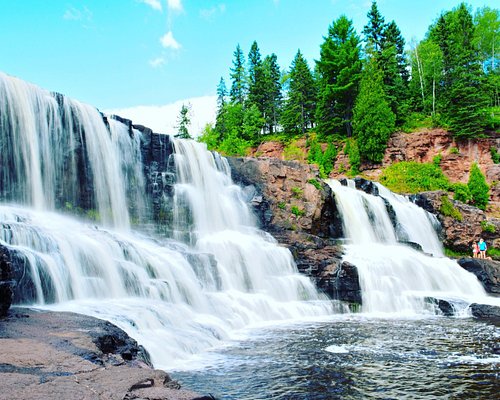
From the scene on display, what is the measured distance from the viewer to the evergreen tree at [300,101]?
5166 cm

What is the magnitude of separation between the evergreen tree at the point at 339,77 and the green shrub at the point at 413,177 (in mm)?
8382

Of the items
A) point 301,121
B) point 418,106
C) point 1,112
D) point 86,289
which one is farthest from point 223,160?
point 418,106

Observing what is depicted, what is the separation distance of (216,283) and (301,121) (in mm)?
38068

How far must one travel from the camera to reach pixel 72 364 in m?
5.70

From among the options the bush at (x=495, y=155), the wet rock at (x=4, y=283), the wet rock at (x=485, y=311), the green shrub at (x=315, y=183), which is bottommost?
the wet rock at (x=485, y=311)

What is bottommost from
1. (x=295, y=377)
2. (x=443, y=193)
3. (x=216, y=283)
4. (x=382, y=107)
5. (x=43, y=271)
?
(x=295, y=377)

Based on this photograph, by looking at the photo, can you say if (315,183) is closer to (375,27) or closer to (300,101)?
(300,101)

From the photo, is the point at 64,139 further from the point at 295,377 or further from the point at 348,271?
the point at 295,377

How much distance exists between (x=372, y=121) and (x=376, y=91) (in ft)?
10.6

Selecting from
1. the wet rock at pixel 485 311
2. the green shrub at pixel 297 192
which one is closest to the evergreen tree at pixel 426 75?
the green shrub at pixel 297 192

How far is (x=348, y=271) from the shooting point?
61.9 ft

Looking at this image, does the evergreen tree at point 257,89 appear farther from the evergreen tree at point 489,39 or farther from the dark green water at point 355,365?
the dark green water at point 355,365

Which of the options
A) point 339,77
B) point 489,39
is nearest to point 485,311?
point 339,77

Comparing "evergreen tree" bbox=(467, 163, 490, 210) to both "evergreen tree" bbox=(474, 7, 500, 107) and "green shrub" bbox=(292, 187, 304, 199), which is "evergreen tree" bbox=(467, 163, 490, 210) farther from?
"evergreen tree" bbox=(474, 7, 500, 107)
